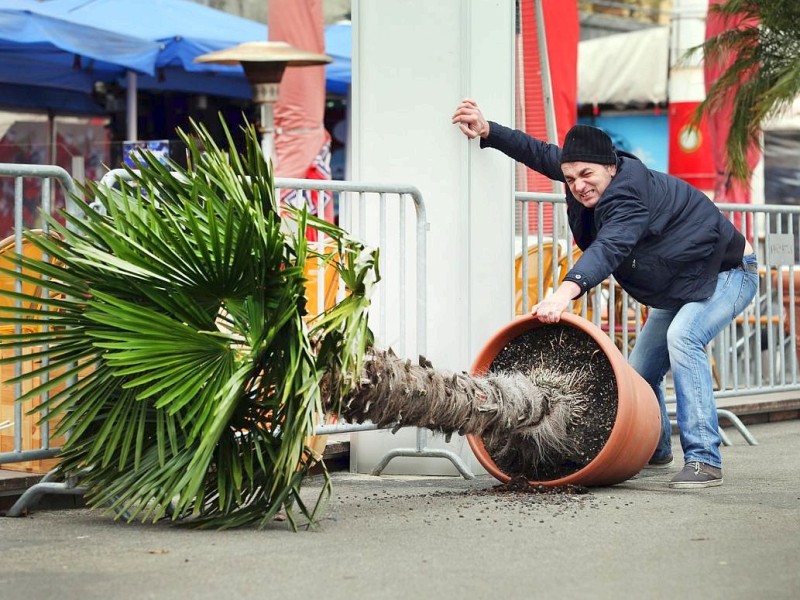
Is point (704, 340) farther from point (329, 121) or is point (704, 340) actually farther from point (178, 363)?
point (329, 121)

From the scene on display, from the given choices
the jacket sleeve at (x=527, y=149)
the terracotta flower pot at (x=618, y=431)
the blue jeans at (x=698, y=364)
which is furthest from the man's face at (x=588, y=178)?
the blue jeans at (x=698, y=364)

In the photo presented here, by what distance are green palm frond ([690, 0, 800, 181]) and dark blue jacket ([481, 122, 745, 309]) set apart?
758cm

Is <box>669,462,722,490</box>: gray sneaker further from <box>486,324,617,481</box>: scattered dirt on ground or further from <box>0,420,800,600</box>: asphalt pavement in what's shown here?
<box>486,324,617,481</box>: scattered dirt on ground

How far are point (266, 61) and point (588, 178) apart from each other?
622 centimetres

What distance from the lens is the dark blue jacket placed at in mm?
6054

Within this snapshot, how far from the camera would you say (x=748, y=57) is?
563 inches

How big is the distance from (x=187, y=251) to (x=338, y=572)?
4.27 ft

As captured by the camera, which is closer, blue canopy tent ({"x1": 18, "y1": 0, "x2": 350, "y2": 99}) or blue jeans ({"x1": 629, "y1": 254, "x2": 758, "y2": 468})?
blue jeans ({"x1": 629, "y1": 254, "x2": 758, "y2": 468})

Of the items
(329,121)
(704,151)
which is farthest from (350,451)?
(704,151)

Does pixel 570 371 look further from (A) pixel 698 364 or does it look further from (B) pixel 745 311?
(B) pixel 745 311

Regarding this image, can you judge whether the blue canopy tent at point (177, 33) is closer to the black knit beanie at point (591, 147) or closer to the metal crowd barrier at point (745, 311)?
the metal crowd barrier at point (745, 311)

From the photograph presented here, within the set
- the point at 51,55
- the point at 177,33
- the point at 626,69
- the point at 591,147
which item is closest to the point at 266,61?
the point at 177,33

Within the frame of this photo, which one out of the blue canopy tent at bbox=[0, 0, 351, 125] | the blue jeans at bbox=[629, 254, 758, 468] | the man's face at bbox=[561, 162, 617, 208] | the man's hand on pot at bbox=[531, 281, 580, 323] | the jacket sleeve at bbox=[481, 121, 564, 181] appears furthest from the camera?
the blue canopy tent at bbox=[0, 0, 351, 125]

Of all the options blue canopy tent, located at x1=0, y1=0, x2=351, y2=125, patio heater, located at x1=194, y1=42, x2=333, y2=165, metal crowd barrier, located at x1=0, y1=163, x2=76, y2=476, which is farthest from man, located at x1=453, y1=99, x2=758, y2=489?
blue canopy tent, located at x1=0, y1=0, x2=351, y2=125
